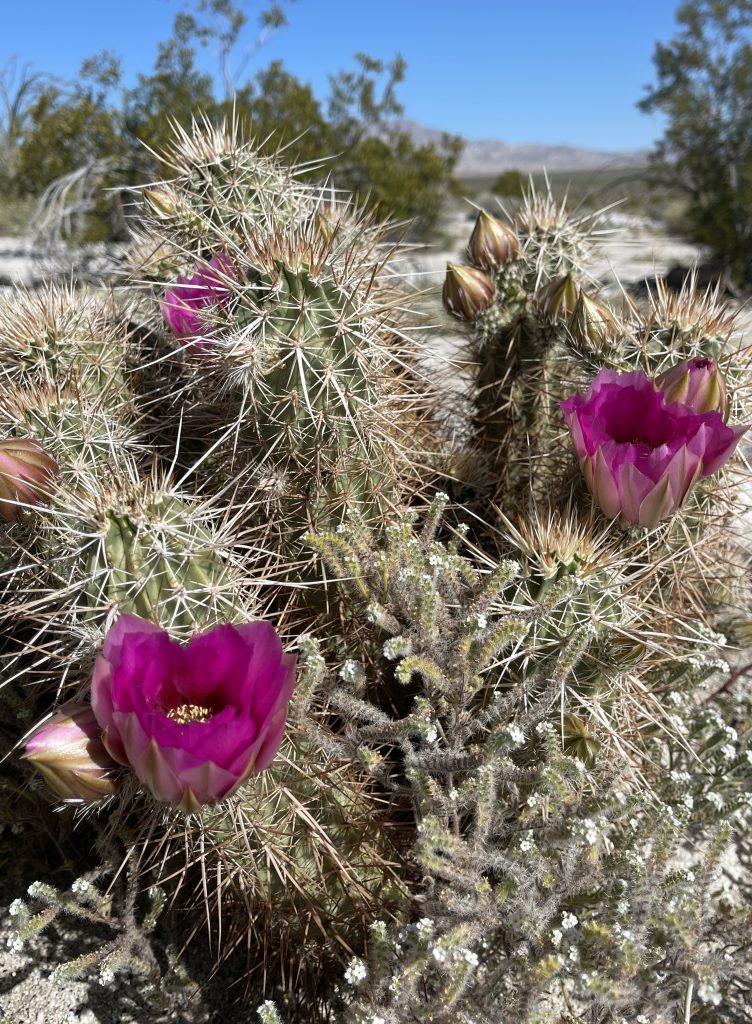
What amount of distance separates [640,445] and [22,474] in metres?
1.16

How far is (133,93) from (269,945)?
350 inches

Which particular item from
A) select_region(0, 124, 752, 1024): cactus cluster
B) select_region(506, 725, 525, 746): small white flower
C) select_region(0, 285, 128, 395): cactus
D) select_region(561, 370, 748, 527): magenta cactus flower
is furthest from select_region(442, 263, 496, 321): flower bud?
select_region(506, 725, 525, 746): small white flower

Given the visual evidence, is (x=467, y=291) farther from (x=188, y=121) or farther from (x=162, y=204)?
(x=188, y=121)

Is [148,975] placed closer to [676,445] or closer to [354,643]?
[354,643]

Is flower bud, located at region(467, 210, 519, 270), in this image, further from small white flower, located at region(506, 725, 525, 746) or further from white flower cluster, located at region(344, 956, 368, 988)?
white flower cluster, located at region(344, 956, 368, 988)

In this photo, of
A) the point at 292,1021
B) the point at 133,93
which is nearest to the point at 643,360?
the point at 292,1021

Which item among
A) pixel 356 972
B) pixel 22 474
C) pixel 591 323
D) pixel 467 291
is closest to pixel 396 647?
pixel 356 972

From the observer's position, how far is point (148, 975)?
155cm

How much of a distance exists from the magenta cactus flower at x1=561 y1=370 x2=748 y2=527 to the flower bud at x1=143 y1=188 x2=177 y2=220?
45.4 inches

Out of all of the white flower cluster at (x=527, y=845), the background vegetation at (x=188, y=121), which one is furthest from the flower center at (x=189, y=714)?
the background vegetation at (x=188, y=121)

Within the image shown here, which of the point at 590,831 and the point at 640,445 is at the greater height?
the point at 640,445

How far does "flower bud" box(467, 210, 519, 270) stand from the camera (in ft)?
6.47

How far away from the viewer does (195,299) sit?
67.3 inches

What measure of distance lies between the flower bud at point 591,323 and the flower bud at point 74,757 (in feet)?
4.11
